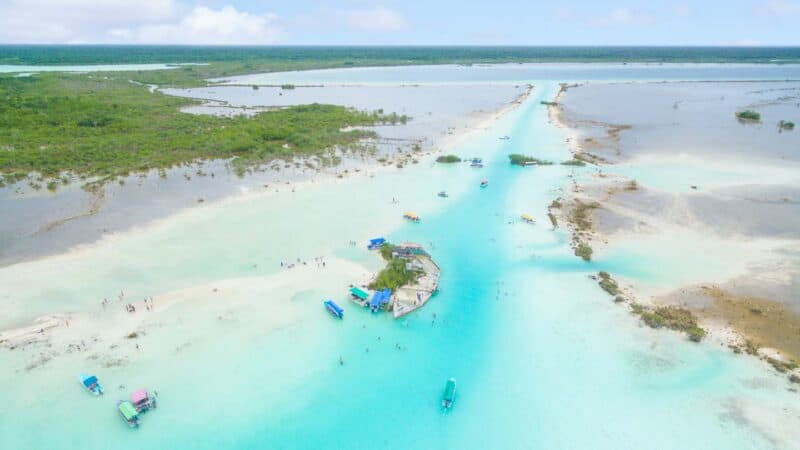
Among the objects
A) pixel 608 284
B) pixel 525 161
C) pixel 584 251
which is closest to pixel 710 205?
pixel 584 251

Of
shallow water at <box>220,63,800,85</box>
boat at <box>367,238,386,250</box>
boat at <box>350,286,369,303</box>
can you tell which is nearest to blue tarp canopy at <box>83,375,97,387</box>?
boat at <box>350,286,369,303</box>

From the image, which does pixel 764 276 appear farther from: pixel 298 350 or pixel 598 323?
pixel 298 350

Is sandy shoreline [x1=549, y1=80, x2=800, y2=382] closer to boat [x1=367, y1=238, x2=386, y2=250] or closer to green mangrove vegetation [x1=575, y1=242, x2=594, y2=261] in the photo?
green mangrove vegetation [x1=575, y1=242, x2=594, y2=261]

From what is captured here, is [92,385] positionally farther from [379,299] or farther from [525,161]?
[525,161]

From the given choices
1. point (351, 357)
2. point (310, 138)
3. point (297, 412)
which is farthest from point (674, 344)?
point (310, 138)

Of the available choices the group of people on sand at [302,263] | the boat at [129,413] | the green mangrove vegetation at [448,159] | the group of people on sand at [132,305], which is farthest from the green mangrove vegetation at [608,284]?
the green mangrove vegetation at [448,159]

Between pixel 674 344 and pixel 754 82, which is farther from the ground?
pixel 754 82
